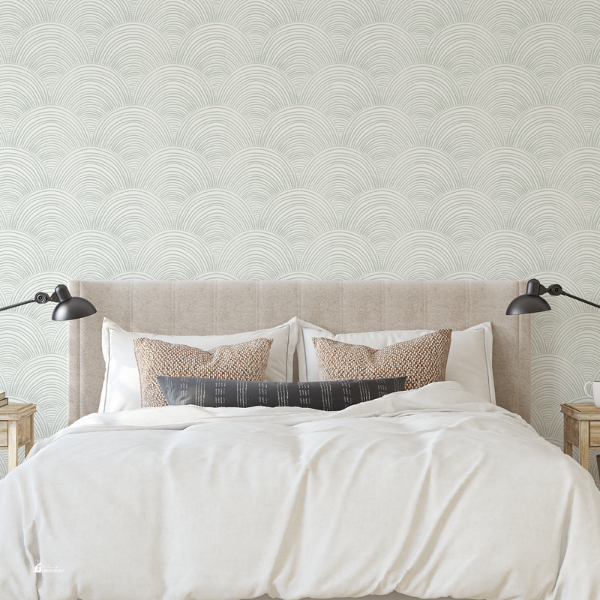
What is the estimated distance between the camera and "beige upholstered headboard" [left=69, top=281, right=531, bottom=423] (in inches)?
118

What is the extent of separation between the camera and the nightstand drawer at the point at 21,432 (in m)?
2.65

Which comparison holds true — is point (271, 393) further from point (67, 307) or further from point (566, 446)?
point (566, 446)

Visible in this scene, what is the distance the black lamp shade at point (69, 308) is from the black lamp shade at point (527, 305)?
1883 millimetres

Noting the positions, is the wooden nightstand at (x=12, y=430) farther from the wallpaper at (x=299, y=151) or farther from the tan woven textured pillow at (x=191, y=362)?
the tan woven textured pillow at (x=191, y=362)

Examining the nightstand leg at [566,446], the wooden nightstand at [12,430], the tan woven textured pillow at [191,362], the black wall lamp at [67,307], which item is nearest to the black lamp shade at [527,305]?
the nightstand leg at [566,446]

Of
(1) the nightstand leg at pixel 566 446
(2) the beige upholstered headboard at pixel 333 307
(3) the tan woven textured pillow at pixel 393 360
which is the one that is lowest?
(1) the nightstand leg at pixel 566 446

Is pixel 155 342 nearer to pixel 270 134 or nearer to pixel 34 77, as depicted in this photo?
pixel 270 134

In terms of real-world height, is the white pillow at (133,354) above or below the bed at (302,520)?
above

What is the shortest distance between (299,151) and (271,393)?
141 cm

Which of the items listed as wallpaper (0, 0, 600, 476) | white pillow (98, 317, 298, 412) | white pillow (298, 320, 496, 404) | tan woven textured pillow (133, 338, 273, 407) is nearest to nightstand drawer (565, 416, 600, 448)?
wallpaper (0, 0, 600, 476)

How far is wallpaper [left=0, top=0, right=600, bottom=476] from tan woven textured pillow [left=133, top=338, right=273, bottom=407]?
0.59 meters

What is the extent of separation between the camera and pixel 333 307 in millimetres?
3031

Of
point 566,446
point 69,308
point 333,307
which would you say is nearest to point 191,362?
point 69,308

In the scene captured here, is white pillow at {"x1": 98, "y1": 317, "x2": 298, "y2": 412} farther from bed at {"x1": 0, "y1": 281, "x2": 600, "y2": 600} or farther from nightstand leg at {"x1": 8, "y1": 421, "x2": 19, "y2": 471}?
bed at {"x1": 0, "y1": 281, "x2": 600, "y2": 600}
